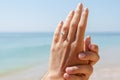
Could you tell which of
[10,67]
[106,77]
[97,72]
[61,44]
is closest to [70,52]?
[61,44]

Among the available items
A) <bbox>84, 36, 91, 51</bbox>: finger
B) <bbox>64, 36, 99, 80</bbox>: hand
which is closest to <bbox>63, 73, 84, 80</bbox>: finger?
<bbox>64, 36, 99, 80</bbox>: hand

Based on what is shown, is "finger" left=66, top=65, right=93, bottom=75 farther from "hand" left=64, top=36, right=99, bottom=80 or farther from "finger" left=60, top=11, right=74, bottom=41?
"finger" left=60, top=11, right=74, bottom=41

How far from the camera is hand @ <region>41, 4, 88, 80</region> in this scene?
1.53 meters

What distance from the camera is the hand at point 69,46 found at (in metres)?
1.53

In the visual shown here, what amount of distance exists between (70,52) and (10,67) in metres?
11.6

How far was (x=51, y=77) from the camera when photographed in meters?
1.57

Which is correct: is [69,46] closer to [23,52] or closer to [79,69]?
[79,69]

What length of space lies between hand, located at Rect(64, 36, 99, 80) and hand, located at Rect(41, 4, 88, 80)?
0.02 metres

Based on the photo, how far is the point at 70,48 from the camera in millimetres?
1554

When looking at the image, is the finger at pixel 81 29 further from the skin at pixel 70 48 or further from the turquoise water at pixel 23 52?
the turquoise water at pixel 23 52

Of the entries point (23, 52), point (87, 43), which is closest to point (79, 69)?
point (87, 43)

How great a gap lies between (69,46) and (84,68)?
11 cm

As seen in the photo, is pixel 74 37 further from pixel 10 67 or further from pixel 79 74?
pixel 10 67

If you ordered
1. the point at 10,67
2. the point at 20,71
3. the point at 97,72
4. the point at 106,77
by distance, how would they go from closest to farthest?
the point at 106,77 → the point at 97,72 → the point at 20,71 → the point at 10,67
